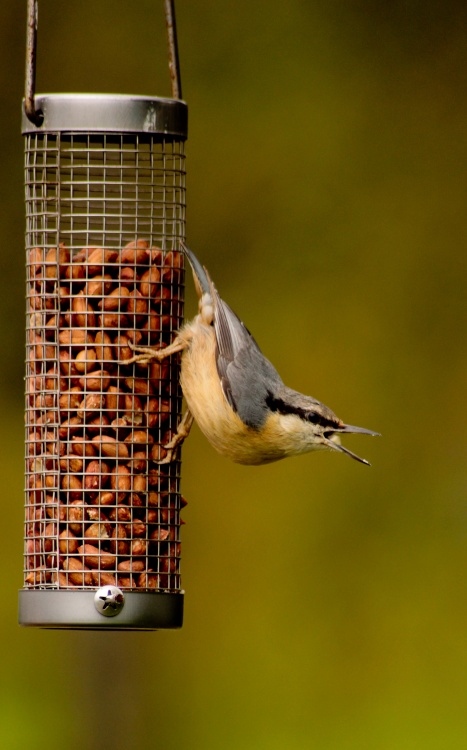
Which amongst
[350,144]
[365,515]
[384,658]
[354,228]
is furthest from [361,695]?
[350,144]

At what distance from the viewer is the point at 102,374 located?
414cm

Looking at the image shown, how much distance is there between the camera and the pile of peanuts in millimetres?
4078

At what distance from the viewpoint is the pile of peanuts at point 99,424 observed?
408 cm

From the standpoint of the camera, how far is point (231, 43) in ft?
25.5

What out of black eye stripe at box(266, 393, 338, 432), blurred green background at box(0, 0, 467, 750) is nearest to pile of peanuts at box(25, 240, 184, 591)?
black eye stripe at box(266, 393, 338, 432)

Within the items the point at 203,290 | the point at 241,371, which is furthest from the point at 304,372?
the point at 241,371

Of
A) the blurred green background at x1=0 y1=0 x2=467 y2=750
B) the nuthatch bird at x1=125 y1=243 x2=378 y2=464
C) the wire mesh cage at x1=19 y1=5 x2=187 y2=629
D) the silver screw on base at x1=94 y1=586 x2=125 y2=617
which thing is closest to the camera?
the silver screw on base at x1=94 y1=586 x2=125 y2=617

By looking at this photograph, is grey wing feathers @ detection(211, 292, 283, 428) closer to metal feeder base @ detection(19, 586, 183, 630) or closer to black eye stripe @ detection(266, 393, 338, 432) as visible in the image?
black eye stripe @ detection(266, 393, 338, 432)

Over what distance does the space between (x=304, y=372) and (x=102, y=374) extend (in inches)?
141

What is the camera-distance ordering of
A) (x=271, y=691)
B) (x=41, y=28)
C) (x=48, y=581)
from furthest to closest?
(x=41, y=28), (x=271, y=691), (x=48, y=581)

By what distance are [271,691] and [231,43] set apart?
11.2 ft

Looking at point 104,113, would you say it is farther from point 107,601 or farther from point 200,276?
point 107,601

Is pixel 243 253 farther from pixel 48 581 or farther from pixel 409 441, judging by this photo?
pixel 48 581

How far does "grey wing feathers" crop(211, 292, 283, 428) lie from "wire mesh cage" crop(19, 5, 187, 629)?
14 cm
